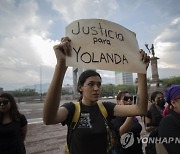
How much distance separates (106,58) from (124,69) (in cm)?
20

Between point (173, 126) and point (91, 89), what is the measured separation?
81 cm

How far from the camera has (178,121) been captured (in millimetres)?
2025

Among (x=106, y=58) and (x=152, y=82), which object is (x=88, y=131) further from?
(x=152, y=82)

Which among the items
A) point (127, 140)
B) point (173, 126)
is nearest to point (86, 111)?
point (173, 126)

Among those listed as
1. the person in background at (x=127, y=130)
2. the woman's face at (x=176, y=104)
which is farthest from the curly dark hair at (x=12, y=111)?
the woman's face at (x=176, y=104)

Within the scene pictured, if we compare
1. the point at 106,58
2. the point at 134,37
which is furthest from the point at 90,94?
the point at 134,37

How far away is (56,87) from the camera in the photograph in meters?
1.65

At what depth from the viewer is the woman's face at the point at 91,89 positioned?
1.97 m

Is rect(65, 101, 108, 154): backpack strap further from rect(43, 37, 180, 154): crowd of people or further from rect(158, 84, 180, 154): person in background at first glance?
rect(158, 84, 180, 154): person in background

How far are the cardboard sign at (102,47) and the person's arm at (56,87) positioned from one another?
0.06m

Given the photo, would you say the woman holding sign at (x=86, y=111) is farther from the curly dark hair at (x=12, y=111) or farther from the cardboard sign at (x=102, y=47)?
the curly dark hair at (x=12, y=111)

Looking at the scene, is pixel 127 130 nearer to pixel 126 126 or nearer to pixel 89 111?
pixel 126 126

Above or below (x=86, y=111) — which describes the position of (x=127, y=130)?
below

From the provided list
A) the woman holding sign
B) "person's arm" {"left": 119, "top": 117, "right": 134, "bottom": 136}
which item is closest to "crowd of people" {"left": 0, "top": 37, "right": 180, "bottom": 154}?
the woman holding sign
